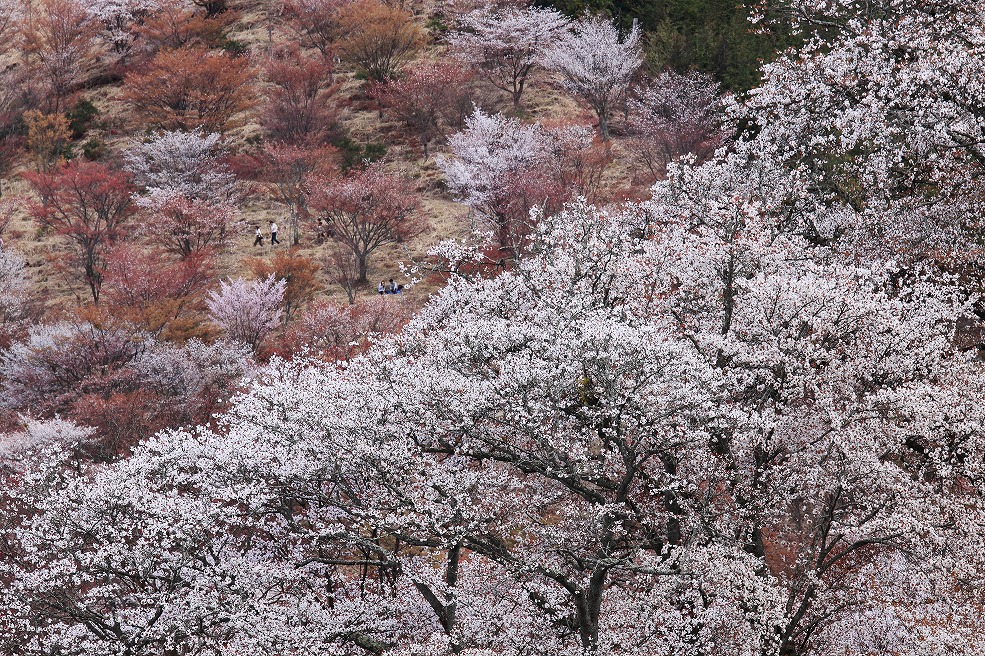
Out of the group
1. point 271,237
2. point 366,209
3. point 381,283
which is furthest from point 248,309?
point 271,237

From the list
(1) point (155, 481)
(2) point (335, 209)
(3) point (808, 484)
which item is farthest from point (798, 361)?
(2) point (335, 209)

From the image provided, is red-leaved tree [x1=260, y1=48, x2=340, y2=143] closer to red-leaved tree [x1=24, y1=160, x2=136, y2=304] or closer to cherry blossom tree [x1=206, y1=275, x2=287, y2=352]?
red-leaved tree [x1=24, y1=160, x2=136, y2=304]

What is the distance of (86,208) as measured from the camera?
42.6 meters

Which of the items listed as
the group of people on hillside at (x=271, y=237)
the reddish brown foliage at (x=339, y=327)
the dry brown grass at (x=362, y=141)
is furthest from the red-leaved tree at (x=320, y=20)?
the reddish brown foliage at (x=339, y=327)

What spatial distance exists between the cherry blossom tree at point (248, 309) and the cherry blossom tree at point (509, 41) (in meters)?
21.1

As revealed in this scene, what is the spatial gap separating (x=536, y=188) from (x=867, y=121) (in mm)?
20533

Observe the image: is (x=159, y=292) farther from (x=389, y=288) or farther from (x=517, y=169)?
(x=517, y=169)

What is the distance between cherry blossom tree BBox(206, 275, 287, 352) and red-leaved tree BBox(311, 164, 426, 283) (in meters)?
4.93

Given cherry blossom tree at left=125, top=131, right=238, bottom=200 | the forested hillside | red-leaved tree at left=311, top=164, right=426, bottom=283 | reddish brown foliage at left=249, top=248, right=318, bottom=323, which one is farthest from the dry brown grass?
the forested hillside

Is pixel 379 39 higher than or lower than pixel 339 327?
higher

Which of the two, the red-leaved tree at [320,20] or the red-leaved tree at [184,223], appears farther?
the red-leaved tree at [320,20]

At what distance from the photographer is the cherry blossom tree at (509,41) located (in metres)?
49.9

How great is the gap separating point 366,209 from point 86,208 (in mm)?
14848

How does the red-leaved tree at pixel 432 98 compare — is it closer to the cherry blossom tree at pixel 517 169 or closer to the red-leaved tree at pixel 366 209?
the cherry blossom tree at pixel 517 169
